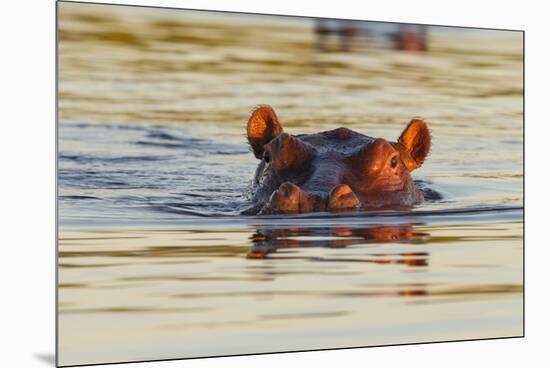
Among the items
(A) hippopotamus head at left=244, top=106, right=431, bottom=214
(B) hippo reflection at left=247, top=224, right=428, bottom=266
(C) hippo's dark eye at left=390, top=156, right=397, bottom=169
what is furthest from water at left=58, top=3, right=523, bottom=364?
(C) hippo's dark eye at left=390, top=156, right=397, bottom=169

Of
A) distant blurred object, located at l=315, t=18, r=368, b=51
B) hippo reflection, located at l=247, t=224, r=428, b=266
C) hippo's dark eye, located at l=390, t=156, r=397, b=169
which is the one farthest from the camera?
hippo's dark eye, located at l=390, t=156, r=397, b=169

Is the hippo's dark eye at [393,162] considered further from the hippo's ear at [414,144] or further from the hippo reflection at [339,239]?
the hippo reflection at [339,239]

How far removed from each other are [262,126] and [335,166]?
2.55 feet

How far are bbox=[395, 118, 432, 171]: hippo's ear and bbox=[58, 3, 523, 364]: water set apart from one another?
98 millimetres

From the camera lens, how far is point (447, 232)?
33.6 feet

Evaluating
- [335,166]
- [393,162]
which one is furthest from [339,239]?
[393,162]

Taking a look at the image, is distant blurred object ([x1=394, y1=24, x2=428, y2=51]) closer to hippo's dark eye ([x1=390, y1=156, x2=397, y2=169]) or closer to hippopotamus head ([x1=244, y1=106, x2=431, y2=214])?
hippopotamus head ([x1=244, y1=106, x2=431, y2=214])

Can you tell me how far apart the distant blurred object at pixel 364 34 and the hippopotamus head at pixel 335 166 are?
697 millimetres

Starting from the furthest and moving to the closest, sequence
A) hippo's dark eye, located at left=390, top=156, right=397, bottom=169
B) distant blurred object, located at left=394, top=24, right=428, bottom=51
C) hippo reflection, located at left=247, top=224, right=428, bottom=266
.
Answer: hippo's dark eye, located at left=390, top=156, right=397, bottom=169 → distant blurred object, located at left=394, top=24, right=428, bottom=51 → hippo reflection, located at left=247, top=224, right=428, bottom=266

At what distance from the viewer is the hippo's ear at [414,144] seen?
11078 millimetres

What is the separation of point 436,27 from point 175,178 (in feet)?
8.52

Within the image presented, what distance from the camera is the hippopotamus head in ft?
33.3

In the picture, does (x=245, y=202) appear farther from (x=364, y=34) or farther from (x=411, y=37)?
(x=411, y=37)

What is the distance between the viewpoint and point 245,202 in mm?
11266
